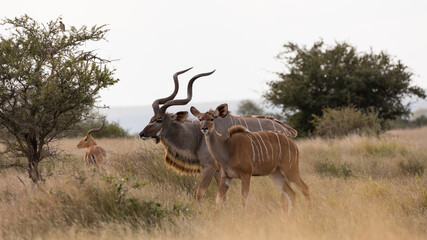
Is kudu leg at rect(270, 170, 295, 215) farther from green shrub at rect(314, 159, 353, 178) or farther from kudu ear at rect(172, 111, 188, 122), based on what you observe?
green shrub at rect(314, 159, 353, 178)

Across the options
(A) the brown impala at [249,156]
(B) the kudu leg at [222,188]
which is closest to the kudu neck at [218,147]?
(A) the brown impala at [249,156]

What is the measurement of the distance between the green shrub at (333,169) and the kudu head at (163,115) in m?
4.31

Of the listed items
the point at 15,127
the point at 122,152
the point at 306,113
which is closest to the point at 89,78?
the point at 15,127

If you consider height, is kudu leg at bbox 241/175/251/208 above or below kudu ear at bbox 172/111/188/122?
below

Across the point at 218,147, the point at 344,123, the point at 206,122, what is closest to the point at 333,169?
the point at 218,147

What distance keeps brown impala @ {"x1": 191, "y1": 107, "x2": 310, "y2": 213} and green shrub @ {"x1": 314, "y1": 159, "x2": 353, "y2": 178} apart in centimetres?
436

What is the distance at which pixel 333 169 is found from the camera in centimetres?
1284

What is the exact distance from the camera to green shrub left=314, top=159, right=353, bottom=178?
493 inches

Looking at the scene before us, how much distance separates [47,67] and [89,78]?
2.12 feet

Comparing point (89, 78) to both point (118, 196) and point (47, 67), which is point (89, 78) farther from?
point (118, 196)

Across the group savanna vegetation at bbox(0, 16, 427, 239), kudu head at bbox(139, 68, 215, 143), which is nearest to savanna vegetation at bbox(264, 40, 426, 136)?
savanna vegetation at bbox(0, 16, 427, 239)

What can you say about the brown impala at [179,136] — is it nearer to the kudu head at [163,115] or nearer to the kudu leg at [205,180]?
the kudu head at [163,115]

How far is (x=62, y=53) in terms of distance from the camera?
9.24 metres

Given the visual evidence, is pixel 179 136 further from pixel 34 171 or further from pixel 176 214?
pixel 176 214
